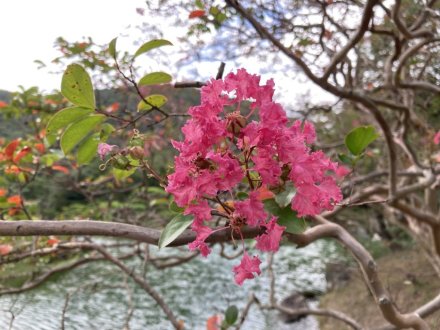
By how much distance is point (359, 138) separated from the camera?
3.13ft

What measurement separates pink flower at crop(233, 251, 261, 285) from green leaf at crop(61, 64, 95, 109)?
0.42m

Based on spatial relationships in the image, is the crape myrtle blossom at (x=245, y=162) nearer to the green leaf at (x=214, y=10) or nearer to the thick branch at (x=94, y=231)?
the thick branch at (x=94, y=231)

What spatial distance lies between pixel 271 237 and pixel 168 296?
5612mm

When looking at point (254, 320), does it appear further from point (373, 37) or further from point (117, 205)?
point (373, 37)

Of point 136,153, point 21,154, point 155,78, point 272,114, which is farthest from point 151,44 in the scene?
point 21,154

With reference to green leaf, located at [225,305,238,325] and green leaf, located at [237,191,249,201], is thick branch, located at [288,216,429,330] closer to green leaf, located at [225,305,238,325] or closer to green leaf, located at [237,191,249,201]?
green leaf, located at [237,191,249,201]

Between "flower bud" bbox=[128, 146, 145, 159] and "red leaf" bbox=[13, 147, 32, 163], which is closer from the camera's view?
"flower bud" bbox=[128, 146, 145, 159]

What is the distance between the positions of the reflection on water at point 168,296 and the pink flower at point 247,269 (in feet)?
7.80

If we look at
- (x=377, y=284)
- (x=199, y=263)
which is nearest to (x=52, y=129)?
(x=377, y=284)

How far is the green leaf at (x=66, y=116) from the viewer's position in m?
0.82

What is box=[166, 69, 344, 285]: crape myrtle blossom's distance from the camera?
23.6 inches

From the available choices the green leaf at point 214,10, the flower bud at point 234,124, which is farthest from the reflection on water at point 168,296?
the flower bud at point 234,124

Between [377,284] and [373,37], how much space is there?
349cm

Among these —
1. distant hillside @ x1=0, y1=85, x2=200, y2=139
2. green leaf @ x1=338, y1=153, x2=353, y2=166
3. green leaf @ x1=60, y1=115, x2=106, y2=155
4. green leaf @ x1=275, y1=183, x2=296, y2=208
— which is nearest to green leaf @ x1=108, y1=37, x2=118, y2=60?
green leaf @ x1=60, y1=115, x2=106, y2=155
